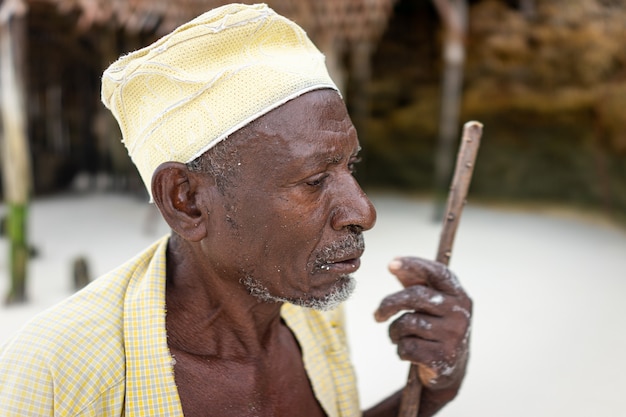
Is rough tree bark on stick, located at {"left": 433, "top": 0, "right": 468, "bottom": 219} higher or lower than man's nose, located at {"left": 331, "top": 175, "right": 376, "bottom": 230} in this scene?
higher

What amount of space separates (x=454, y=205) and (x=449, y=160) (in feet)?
23.4

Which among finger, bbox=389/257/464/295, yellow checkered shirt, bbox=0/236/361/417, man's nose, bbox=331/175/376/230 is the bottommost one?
yellow checkered shirt, bbox=0/236/361/417

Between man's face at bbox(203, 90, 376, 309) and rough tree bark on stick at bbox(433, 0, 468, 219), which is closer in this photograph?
man's face at bbox(203, 90, 376, 309)

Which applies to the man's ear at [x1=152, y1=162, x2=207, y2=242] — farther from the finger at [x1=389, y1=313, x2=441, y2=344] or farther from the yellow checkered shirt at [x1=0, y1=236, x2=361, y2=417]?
the finger at [x1=389, y1=313, x2=441, y2=344]

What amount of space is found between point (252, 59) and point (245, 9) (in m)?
0.11

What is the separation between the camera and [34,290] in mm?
5438

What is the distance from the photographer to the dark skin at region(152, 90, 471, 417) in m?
1.32

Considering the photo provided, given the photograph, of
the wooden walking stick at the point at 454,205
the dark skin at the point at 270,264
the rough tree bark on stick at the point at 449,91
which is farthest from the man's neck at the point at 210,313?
the rough tree bark on stick at the point at 449,91

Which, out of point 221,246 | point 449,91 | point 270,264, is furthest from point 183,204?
point 449,91

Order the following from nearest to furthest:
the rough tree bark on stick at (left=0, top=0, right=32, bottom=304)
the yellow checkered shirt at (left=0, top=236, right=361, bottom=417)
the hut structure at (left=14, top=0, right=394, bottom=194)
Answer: the yellow checkered shirt at (left=0, top=236, right=361, bottom=417) → the rough tree bark on stick at (left=0, top=0, right=32, bottom=304) → the hut structure at (left=14, top=0, right=394, bottom=194)

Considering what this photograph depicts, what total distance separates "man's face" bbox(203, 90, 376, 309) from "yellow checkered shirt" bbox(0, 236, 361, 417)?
202mm

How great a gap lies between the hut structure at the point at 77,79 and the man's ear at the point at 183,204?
5.41 meters

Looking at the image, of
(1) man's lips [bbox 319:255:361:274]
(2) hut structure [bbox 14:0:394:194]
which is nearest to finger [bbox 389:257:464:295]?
(1) man's lips [bbox 319:255:361:274]

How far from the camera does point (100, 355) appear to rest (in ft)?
4.23
